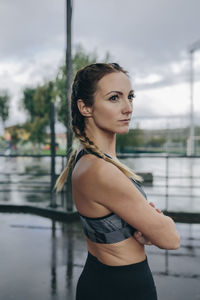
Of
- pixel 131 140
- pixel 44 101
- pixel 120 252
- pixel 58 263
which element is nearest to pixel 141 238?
pixel 120 252

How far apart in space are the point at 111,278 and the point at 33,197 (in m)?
7.27

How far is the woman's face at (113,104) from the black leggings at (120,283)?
543mm

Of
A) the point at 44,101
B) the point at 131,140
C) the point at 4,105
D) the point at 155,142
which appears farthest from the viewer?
the point at 4,105

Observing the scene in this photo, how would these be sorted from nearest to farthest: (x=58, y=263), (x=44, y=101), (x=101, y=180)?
(x=101, y=180)
(x=58, y=263)
(x=44, y=101)

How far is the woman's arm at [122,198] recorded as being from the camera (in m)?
1.10

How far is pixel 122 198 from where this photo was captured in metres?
1.10

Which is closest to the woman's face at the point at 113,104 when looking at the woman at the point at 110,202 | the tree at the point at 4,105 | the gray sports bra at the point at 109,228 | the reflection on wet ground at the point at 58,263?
the woman at the point at 110,202

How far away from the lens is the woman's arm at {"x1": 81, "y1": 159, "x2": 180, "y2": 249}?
1096 mm

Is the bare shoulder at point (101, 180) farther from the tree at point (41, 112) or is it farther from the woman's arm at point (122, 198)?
the tree at point (41, 112)

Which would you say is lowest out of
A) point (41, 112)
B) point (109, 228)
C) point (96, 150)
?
point (109, 228)

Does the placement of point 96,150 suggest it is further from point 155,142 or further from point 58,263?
point 155,142

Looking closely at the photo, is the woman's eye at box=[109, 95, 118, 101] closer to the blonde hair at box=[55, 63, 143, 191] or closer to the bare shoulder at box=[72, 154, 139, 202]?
the blonde hair at box=[55, 63, 143, 191]

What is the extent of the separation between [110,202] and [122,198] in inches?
1.8

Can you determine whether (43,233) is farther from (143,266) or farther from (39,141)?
(39,141)
